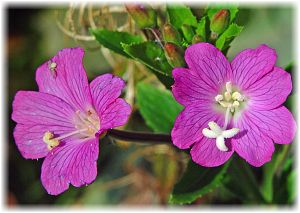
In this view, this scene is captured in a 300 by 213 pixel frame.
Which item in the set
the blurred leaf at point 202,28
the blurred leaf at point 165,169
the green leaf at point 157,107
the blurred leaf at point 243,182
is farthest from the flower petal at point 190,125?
the blurred leaf at point 165,169

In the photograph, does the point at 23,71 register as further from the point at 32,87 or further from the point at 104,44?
the point at 104,44

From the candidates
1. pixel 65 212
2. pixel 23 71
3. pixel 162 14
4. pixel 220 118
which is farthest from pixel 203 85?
pixel 23 71

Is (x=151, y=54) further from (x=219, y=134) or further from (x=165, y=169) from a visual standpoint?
(x=165, y=169)

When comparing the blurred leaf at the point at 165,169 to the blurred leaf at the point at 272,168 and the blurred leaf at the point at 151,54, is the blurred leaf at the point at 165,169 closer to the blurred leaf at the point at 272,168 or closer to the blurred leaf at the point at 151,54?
the blurred leaf at the point at 272,168

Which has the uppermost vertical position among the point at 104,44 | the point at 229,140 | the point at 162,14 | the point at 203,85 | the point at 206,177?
the point at 162,14

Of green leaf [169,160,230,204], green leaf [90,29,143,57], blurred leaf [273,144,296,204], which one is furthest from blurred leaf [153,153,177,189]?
green leaf [90,29,143,57]

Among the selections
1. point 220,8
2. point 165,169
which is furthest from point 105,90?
point 165,169

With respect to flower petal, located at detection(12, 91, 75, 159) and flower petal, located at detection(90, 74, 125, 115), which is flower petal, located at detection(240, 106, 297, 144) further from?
flower petal, located at detection(12, 91, 75, 159)
